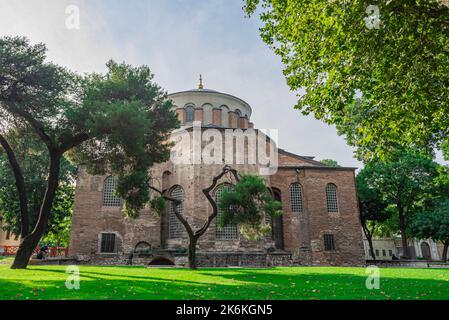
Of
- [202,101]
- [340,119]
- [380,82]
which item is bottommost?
[340,119]

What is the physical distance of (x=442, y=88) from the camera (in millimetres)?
8516

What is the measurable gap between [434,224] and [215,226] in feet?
60.2

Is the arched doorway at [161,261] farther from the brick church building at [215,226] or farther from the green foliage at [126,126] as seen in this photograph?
the green foliage at [126,126]

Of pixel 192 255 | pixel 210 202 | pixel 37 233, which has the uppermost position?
pixel 210 202

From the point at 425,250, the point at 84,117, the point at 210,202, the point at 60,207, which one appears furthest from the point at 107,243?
the point at 425,250

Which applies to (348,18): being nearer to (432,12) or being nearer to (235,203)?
(432,12)

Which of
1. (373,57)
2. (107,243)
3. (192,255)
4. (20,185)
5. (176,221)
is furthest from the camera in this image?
(107,243)

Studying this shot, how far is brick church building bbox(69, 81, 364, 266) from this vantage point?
21.7 metres

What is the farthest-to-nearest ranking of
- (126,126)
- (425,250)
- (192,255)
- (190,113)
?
(425,250)
(190,113)
(192,255)
(126,126)

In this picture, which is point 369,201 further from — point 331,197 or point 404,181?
point 331,197

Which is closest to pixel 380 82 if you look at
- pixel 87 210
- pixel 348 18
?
pixel 348 18

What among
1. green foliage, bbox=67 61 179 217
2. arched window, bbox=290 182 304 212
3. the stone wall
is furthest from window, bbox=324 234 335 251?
green foliage, bbox=67 61 179 217

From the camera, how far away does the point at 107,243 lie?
2461cm
